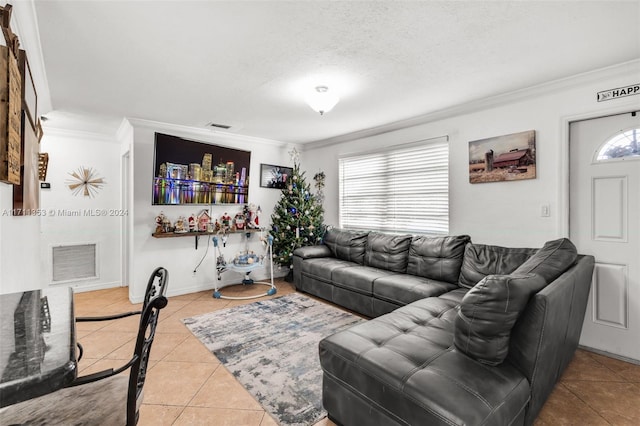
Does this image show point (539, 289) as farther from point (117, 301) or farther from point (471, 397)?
point (117, 301)

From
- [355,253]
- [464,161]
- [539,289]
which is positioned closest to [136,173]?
[355,253]

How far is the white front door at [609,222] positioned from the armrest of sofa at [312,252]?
2904 millimetres

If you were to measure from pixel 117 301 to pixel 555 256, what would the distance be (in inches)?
193

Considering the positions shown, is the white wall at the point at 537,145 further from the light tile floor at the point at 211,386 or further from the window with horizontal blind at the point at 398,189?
the light tile floor at the point at 211,386

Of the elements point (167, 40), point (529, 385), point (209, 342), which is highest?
point (167, 40)

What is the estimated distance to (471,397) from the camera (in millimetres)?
1308

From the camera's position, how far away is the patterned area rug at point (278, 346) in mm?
2014

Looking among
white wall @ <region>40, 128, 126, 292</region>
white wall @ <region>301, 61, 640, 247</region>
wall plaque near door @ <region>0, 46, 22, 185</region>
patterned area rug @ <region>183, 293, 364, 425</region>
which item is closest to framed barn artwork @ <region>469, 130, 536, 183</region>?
white wall @ <region>301, 61, 640, 247</region>

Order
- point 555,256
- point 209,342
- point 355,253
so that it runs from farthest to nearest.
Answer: point 355,253 < point 209,342 < point 555,256

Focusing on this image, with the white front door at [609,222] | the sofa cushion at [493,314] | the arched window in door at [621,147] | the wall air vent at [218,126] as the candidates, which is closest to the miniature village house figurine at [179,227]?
the wall air vent at [218,126]

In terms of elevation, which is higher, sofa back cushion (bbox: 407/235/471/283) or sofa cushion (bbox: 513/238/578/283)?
sofa cushion (bbox: 513/238/578/283)

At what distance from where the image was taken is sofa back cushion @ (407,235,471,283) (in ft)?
10.6

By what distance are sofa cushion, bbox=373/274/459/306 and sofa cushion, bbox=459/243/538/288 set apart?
196 mm

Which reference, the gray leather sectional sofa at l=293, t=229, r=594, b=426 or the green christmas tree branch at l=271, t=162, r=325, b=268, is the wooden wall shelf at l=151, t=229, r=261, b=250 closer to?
the green christmas tree branch at l=271, t=162, r=325, b=268
